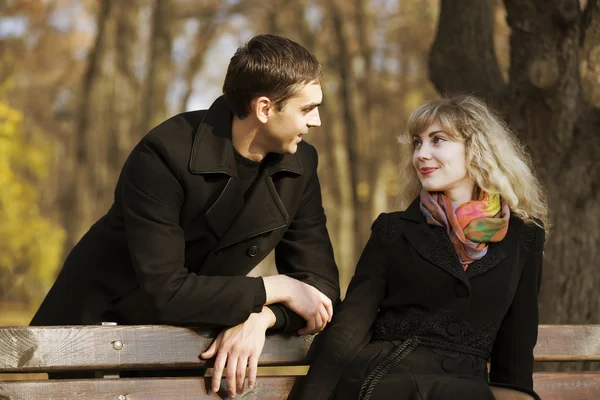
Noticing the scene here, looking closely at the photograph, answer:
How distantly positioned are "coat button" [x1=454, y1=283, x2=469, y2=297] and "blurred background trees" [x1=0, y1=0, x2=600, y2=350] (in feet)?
7.98

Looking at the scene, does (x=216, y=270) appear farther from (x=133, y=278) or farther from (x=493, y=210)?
(x=493, y=210)

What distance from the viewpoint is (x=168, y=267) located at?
3984 millimetres

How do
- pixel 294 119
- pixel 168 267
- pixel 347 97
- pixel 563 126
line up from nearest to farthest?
1. pixel 168 267
2. pixel 294 119
3. pixel 563 126
4. pixel 347 97

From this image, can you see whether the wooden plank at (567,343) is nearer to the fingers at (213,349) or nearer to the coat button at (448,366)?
the coat button at (448,366)

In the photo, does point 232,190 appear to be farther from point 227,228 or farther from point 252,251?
point 252,251

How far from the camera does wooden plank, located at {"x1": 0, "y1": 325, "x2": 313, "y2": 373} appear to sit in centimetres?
390

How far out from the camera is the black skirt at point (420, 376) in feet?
13.0

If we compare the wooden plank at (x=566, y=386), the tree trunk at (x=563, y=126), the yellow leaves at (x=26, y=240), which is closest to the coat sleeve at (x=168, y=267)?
the wooden plank at (x=566, y=386)

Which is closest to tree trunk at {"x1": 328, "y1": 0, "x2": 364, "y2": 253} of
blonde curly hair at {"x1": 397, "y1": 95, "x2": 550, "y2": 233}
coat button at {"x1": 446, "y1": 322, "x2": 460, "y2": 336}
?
blonde curly hair at {"x1": 397, "y1": 95, "x2": 550, "y2": 233}

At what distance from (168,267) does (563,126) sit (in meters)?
3.19

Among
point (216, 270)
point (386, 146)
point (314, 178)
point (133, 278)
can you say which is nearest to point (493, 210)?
point (314, 178)

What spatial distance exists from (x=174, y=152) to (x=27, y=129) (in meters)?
27.8

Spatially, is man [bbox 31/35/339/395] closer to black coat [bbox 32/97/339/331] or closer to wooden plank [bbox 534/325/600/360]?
black coat [bbox 32/97/339/331]

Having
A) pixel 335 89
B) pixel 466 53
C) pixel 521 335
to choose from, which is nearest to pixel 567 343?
pixel 521 335
